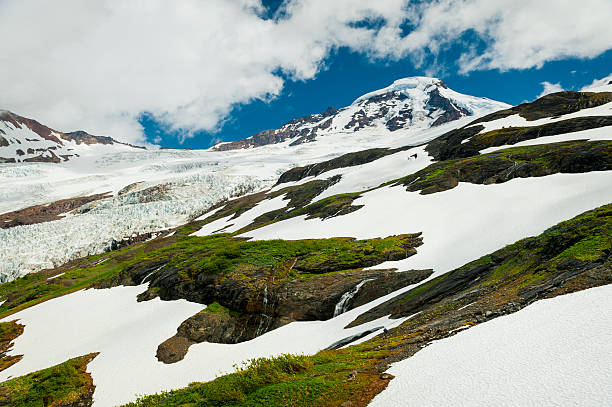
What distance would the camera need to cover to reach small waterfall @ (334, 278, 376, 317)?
950 inches

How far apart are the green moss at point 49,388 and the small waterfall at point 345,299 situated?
58.8ft

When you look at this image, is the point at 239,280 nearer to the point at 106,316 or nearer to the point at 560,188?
the point at 106,316

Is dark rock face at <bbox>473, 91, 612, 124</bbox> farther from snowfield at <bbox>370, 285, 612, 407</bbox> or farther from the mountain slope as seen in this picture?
snowfield at <bbox>370, 285, 612, 407</bbox>

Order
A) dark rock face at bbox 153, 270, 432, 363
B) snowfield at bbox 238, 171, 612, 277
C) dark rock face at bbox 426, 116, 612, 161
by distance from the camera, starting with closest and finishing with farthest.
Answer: dark rock face at bbox 153, 270, 432, 363, snowfield at bbox 238, 171, 612, 277, dark rock face at bbox 426, 116, 612, 161

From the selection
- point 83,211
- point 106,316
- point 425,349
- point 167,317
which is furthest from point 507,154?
point 83,211

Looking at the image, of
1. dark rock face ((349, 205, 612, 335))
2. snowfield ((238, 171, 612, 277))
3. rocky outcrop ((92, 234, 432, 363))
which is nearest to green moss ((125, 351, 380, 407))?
dark rock face ((349, 205, 612, 335))

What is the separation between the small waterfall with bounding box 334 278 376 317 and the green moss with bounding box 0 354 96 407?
705 inches

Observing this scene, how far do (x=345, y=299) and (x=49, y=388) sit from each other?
20.8 meters

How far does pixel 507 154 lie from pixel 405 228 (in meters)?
25.4

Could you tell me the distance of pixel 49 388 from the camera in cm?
1933

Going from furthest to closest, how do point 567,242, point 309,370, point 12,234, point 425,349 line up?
point 12,234
point 567,242
point 309,370
point 425,349

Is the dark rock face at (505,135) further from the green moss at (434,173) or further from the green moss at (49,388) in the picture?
the green moss at (49,388)

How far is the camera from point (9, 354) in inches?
1156

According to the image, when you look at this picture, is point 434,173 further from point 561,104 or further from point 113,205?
point 113,205
